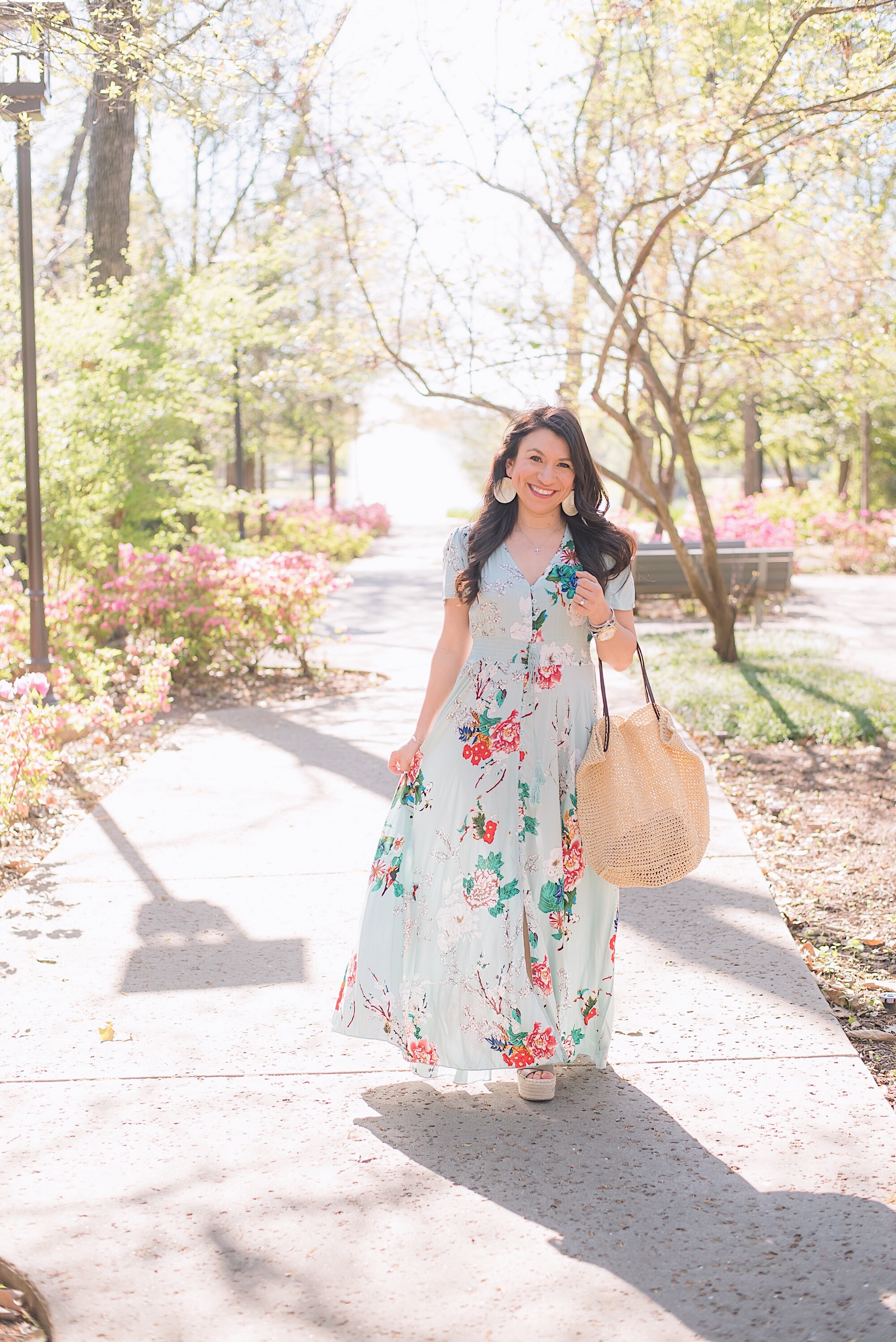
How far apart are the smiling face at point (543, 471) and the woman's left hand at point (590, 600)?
219 millimetres

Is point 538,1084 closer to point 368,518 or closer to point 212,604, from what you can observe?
point 212,604

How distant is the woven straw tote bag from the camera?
9.48 feet

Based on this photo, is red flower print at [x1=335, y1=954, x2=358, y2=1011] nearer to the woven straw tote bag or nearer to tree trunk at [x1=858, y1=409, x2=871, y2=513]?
the woven straw tote bag

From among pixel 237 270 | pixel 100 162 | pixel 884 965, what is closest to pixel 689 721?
pixel 884 965

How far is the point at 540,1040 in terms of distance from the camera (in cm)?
298

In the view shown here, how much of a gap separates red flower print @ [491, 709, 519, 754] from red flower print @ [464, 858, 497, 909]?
0.91ft

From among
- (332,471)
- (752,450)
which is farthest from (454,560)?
(332,471)

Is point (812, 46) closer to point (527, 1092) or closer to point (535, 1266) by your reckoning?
point (527, 1092)

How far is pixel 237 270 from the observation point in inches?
457

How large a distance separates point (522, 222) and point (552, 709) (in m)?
8.35

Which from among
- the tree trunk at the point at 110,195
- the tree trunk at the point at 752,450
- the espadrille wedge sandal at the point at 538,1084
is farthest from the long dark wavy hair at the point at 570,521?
the tree trunk at the point at 752,450

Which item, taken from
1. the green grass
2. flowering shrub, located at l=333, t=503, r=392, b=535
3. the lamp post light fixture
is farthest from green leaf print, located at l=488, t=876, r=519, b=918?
flowering shrub, located at l=333, t=503, r=392, b=535

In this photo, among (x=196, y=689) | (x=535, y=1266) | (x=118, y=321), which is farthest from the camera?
(x=118, y=321)

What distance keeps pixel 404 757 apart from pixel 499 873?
0.38 m
